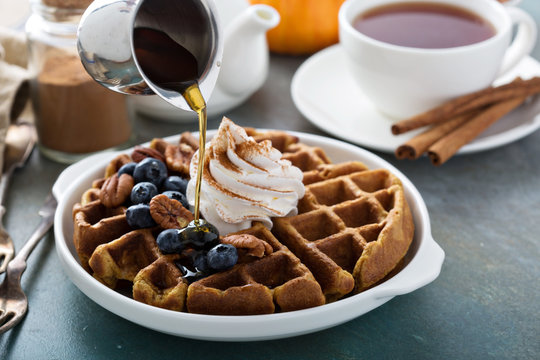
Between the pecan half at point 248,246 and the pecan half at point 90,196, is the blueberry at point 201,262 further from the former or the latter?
the pecan half at point 90,196

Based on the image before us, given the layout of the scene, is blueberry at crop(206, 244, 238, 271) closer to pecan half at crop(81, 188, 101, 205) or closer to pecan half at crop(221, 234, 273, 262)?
pecan half at crop(221, 234, 273, 262)

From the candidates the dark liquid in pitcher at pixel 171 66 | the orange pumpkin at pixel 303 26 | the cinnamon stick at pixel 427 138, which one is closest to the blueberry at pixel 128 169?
the dark liquid in pitcher at pixel 171 66

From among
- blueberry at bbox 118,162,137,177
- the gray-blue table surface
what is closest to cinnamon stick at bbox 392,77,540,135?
the gray-blue table surface

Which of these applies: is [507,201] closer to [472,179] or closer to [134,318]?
[472,179]

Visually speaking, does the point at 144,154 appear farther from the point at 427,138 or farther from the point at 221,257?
the point at 427,138

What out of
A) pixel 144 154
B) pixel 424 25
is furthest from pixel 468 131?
pixel 144 154

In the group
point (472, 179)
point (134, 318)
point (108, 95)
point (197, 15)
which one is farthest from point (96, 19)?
point (472, 179)
